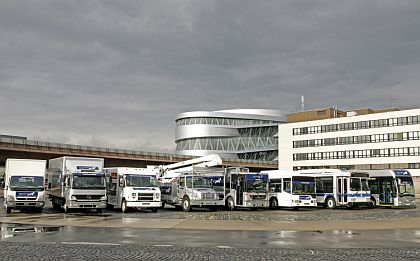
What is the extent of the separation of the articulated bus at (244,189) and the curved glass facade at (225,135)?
106457mm

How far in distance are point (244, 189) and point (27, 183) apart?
15.4m

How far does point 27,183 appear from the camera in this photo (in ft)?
97.2

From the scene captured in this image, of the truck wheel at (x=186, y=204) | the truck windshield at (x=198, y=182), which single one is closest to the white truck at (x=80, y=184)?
the truck wheel at (x=186, y=204)

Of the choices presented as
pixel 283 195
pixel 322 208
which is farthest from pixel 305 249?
pixel 322 208

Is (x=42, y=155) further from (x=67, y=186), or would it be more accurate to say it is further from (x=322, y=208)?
(x=322, y=208)

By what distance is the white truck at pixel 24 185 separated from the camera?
29.0m

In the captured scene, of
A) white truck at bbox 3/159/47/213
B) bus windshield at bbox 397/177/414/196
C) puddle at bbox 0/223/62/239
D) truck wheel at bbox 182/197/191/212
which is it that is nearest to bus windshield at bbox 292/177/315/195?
bus windshield at bbox 397/177/414/196

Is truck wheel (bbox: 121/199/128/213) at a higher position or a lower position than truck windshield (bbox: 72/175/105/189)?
lower

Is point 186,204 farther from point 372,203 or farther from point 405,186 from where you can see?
point 405,186

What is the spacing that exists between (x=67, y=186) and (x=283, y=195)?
56.1ft

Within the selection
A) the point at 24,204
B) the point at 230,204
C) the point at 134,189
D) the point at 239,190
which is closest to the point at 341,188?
the point at 239,190

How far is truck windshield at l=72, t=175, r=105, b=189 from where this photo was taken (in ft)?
95.6

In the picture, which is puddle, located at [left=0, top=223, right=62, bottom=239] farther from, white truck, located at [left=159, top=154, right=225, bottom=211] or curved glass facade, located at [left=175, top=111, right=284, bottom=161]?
curved glass facade, located at [left=175, top=111, right=284, bottom=161]

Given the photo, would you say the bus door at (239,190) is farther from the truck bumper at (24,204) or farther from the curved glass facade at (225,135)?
the curved glass facade at (225,135)
